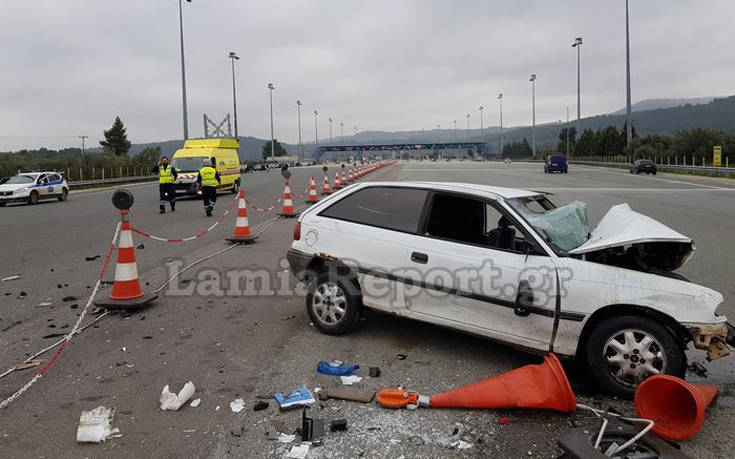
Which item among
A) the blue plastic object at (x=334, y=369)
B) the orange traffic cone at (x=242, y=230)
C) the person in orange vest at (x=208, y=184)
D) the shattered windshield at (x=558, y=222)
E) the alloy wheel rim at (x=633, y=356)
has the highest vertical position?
the person in orange vest at (x=208, y=184)

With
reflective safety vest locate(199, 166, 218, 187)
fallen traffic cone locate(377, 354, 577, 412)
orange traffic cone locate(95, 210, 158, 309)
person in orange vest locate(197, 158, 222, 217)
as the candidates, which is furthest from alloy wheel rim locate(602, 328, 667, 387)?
reflective safety vest locate(199, 166, 218, 187)

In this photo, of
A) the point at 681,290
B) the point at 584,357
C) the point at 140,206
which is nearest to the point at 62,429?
the point at 584,357

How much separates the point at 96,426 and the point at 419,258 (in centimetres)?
271

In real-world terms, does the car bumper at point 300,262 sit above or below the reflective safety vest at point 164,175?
below

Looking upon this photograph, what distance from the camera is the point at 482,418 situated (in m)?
3.77

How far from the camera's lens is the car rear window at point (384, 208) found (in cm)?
511

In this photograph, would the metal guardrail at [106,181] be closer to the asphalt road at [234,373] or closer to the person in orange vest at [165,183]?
the person in orange vest at [165,183]

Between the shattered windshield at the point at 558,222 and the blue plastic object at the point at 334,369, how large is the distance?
6.20 feet

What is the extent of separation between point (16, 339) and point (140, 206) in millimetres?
16557

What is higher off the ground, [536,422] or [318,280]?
[318,280]

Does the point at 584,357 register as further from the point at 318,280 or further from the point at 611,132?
the point at 611,132

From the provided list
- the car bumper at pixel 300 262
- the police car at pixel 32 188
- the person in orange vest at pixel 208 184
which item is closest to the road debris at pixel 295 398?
the car bumper at pixel 300 262

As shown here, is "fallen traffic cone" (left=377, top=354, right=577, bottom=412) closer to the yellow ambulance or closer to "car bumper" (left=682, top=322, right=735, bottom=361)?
"car bumper" (left=682, top=322, right=735, bottom=361)

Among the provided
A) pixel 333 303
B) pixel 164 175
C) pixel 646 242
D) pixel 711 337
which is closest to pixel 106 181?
pixel 164 175
